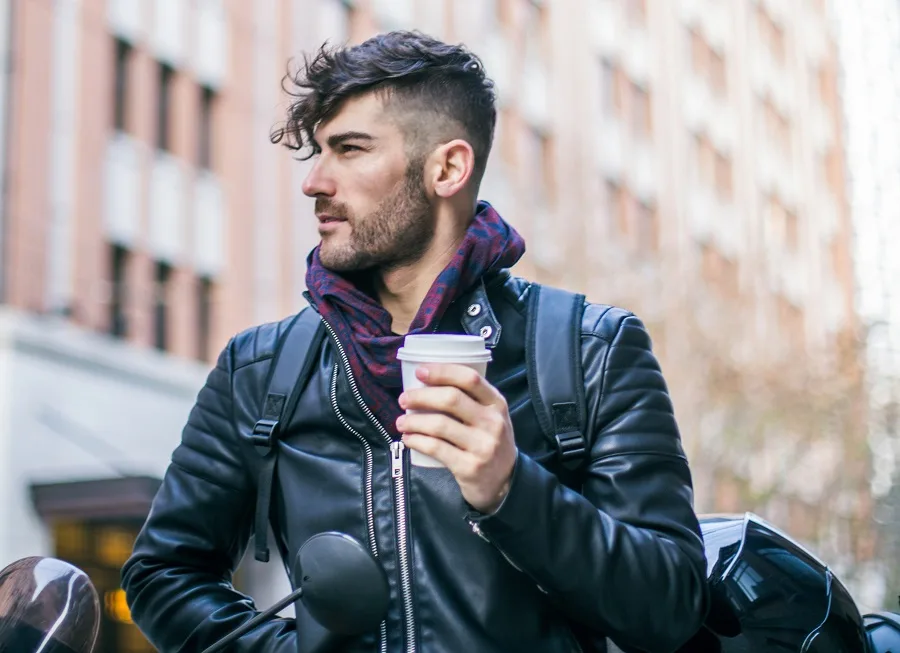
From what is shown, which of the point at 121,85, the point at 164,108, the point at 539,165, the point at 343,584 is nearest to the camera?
the point at 343,584

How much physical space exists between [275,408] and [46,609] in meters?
0.54

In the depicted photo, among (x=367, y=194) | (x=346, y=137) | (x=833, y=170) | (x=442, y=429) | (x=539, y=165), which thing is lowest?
(x=442, y=429)

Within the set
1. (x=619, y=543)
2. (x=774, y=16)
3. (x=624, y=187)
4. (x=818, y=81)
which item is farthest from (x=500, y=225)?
(x=818, y=81)

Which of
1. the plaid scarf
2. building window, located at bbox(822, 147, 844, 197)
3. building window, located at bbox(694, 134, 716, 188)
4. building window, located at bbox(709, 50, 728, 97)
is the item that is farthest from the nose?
building window, located at bbox(822, 147, 844, 197)

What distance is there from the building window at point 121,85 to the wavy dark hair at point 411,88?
18.2 metres

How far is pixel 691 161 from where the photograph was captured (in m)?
40.2

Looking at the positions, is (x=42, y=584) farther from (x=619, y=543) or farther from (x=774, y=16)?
(x=774, y=16)

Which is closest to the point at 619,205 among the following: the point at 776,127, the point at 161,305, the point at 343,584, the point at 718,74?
the point at 718,74

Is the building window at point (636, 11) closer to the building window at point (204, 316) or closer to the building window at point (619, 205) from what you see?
the building window at point (619, 205)

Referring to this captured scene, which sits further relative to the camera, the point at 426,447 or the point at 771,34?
the point at 771,34

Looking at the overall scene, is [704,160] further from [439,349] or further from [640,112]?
[439,349]

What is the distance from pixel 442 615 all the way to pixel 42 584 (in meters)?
0.65

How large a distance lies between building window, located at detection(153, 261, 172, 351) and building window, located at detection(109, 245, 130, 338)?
656 millimetres

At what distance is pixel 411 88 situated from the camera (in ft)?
9.37
